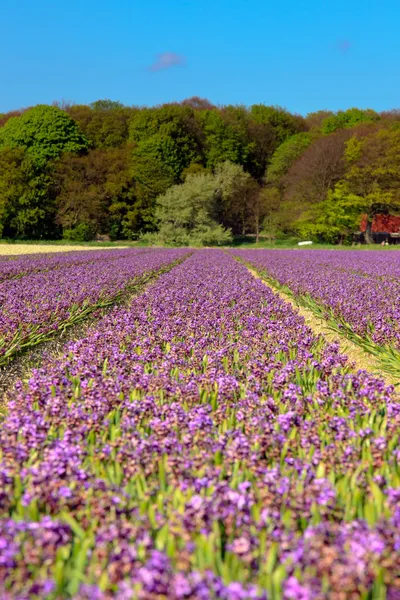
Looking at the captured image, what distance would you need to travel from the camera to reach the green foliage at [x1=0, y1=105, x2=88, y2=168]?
250ft

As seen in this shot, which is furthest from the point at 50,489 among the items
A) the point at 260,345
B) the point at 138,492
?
the point at 260,345

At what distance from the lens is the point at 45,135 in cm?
7638

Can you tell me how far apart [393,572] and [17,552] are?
1.56 metres

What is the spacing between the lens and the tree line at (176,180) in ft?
210

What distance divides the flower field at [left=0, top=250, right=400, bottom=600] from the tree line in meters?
58.7

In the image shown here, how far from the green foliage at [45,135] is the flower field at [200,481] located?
75598 mm

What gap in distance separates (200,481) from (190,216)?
62.8m

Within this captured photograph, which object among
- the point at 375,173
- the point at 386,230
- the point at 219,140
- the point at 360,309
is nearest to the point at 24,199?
the point at 219,140

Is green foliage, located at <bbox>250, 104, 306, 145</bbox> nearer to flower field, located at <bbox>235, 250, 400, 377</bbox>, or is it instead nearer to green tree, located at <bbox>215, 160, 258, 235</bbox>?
green tree, located at <bbox>215, 160, 258, 235</bbox>

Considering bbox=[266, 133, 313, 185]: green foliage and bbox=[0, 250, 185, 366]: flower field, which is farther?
bbox=[266, 133, 313, 185]: green foliage

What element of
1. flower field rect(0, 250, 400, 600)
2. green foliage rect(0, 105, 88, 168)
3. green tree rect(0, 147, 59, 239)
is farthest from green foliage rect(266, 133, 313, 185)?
flower field rect(0, 250, 400, 600)

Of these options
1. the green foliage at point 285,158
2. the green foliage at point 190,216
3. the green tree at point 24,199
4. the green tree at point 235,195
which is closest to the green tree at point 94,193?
the green tree at point 24,199

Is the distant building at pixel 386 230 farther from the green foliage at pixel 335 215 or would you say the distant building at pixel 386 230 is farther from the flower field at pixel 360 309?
the flower field at pixel 360 309

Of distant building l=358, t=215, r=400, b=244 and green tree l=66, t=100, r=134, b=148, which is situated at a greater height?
green tree l=66, t=100, r=134, b=148
